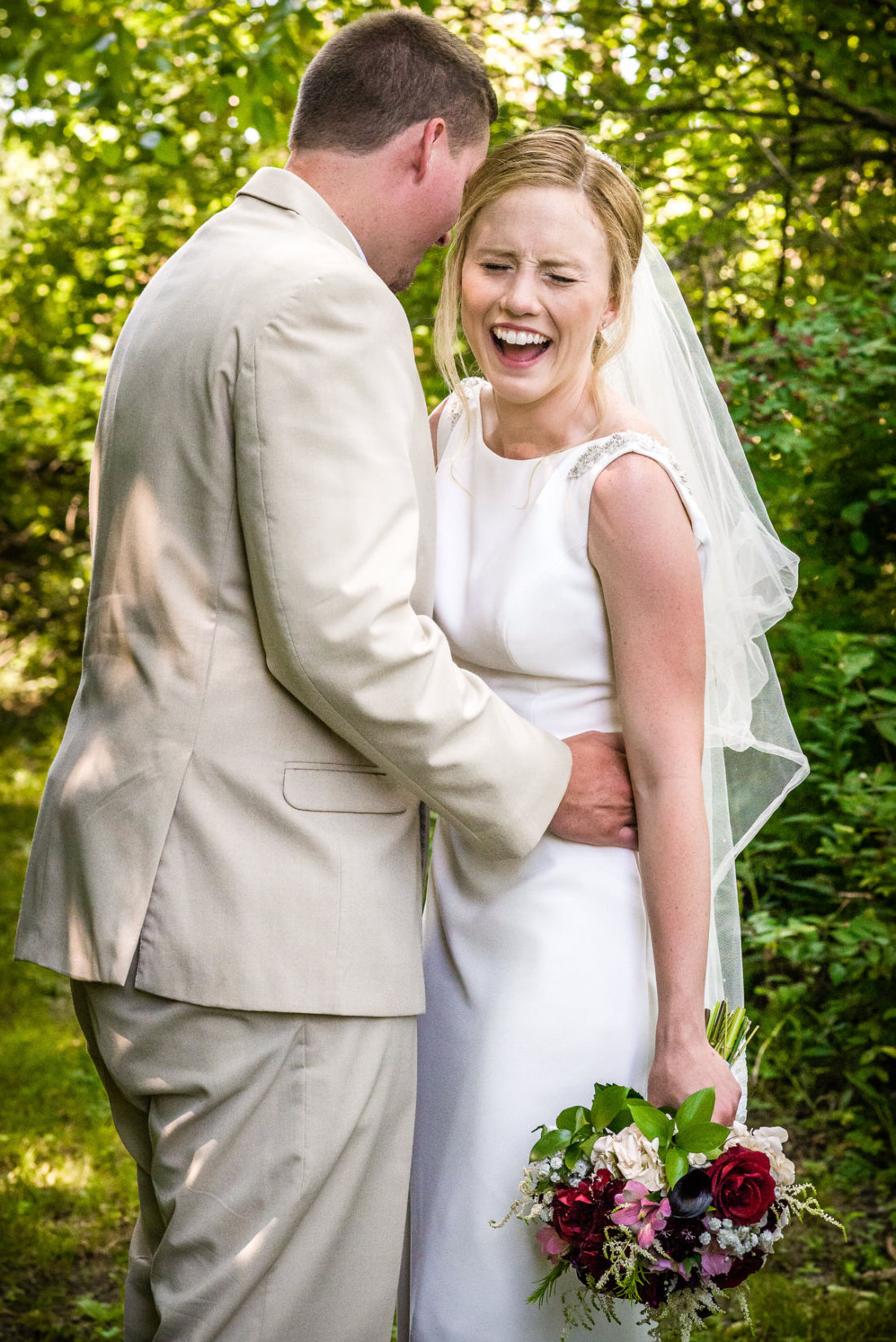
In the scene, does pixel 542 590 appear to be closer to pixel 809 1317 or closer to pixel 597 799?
pixel 597 799

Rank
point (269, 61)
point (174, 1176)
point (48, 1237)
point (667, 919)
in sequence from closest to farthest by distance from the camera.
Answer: point (174, 1176)
point (667, 919)
point (48, 1237)
point (269, 61)

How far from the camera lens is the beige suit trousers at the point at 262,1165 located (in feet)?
5.71

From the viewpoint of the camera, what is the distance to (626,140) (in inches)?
195

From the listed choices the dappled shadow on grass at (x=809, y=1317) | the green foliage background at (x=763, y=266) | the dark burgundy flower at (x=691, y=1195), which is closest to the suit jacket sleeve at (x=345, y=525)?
the dark burgundy flower at (x=691, y=1195)

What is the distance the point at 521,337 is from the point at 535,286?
0.09 meters

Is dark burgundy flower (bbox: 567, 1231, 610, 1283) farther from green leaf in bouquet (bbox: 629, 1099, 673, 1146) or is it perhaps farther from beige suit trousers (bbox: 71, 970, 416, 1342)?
beige suit trousers (bbox: 71, 970, 416, 1342)

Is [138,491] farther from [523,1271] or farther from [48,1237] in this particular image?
[48,1237]

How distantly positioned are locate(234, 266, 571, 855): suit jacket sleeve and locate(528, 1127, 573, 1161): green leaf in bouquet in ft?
1.86

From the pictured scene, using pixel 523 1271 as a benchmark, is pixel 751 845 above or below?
below

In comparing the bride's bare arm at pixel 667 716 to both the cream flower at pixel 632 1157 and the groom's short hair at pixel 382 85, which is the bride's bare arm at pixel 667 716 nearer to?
the cream flower at pixel 632 1157

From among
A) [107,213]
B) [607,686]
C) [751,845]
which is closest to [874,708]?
→ [751,845]

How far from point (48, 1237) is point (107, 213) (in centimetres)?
567

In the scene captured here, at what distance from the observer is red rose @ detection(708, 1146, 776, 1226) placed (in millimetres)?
1667

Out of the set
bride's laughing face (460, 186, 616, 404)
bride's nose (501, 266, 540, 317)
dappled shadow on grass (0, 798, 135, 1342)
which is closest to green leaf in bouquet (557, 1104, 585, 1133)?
bride's laughing face (460, 186, 616, 404)
